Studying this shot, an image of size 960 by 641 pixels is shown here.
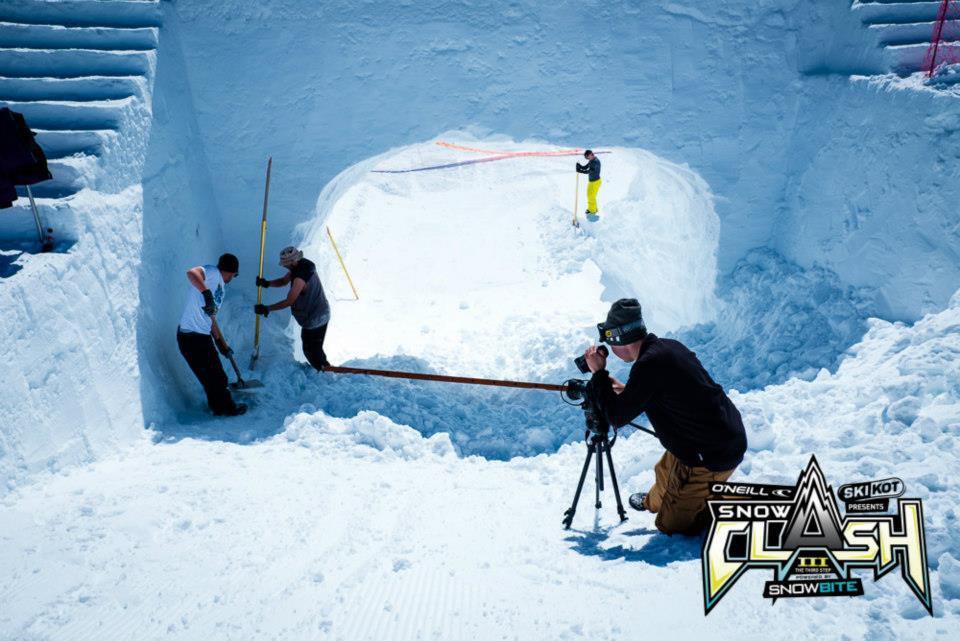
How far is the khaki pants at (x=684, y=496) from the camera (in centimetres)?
333

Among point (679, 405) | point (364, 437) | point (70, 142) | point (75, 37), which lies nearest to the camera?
point (679, 405)

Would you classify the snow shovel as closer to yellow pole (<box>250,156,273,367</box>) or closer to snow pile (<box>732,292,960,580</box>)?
yellow pole (<box>250,156,273,367</box>)

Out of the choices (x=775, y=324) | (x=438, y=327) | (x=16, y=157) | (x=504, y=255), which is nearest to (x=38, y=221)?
(x=16, y=157)

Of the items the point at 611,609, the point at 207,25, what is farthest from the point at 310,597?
the point at 207,25

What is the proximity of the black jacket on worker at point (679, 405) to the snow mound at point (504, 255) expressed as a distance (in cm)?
430

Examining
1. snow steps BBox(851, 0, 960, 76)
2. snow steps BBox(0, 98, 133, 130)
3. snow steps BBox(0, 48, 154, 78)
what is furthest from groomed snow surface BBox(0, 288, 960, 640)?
snow steps BBox(0, 48, 154, 78)

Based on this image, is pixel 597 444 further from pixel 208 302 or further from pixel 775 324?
pixel 775 324

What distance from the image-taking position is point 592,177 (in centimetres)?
1173

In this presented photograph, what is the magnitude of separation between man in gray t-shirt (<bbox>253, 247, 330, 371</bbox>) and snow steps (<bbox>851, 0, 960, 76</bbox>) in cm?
615

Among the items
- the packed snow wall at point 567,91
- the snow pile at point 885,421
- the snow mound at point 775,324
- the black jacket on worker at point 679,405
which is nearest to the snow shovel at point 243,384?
the packed snow wall at point 567,91

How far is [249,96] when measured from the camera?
6.51 meters

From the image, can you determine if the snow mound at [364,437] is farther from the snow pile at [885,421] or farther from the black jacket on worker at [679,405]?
the snow pile at [885,421]

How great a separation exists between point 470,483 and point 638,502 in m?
1.35

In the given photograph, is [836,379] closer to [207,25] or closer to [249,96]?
[249,96]
